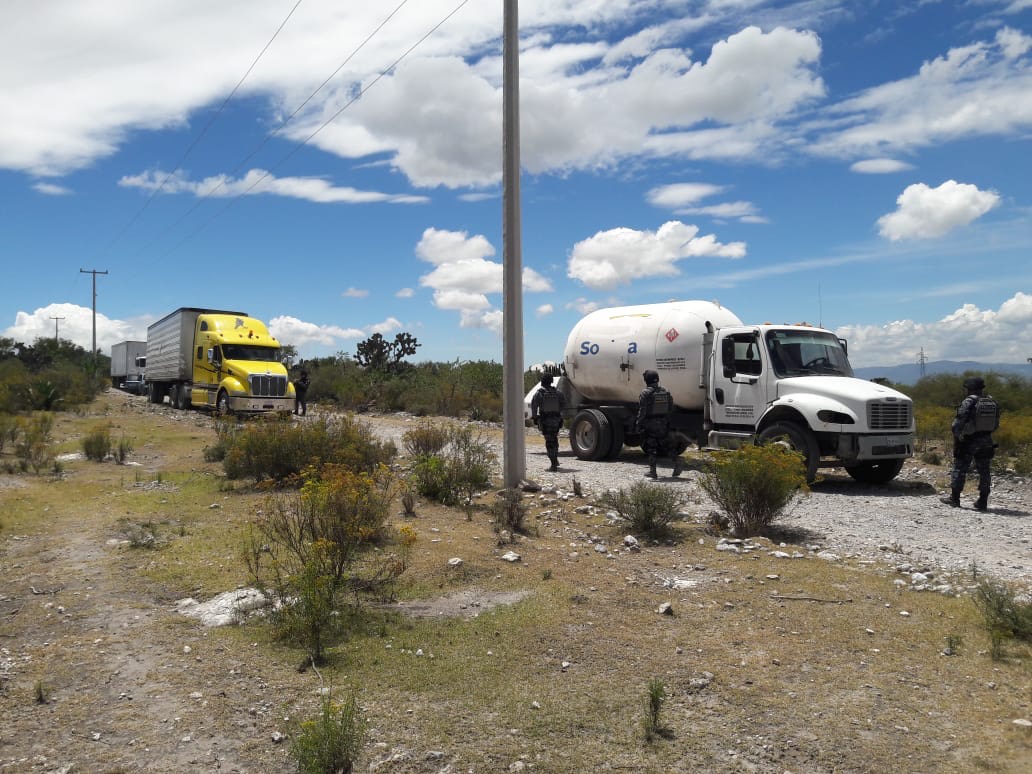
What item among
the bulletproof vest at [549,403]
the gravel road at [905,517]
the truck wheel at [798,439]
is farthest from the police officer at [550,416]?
the truck wheel at [798,439]

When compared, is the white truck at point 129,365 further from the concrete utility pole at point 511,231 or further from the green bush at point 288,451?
the concrete utility pole at point 511,231

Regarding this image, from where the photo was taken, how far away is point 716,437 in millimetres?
12883

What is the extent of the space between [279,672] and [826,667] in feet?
11.0

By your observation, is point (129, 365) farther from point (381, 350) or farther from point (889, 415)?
point (889, 415)

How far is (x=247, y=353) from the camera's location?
88.4ft

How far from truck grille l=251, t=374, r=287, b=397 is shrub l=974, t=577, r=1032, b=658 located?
2277 centimetres

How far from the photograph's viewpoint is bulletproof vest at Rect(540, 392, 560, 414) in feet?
44.0

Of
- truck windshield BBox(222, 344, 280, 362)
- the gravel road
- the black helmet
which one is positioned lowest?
the gravel road

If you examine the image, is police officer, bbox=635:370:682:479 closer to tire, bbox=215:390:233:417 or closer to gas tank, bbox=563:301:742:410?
gas tank, bbox=563:301:742:410

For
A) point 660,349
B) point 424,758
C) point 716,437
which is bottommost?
point 424,758

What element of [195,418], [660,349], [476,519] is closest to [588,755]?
[476,519]

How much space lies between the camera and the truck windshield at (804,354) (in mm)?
12219

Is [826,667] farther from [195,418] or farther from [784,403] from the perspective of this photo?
[195,418]

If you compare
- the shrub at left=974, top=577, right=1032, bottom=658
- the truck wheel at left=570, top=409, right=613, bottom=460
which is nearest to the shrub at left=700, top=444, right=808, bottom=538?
the shrub at left=974, top=577, right=1032, bottom=658
